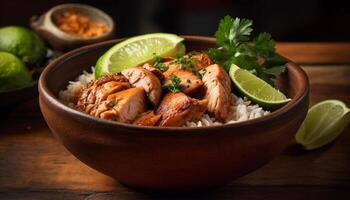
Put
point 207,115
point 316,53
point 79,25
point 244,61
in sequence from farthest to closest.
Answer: point 79,25, point 316,53, point 244,61, point 207,115

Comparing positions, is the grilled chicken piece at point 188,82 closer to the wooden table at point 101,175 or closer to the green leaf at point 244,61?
the green leaf at point 244,61

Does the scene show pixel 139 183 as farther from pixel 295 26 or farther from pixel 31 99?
pixel 295 26

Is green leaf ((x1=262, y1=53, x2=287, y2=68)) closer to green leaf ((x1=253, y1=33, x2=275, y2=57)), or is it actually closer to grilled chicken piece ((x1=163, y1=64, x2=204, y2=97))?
green leaf ((x1=253, y1=33, x2=275, y2=57))

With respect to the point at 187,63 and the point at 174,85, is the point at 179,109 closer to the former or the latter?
the point at 174,85

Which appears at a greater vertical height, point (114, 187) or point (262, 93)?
point (262, 93)

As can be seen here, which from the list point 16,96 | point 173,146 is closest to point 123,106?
point 173,146

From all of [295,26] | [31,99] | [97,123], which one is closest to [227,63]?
[97,123]

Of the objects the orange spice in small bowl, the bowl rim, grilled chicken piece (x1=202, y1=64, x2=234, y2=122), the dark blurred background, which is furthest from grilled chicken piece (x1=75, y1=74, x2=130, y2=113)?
the dark blurred background
